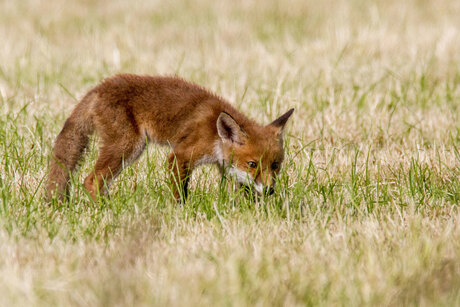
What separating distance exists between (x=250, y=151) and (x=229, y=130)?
24 cm

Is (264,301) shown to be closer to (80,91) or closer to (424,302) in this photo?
(424,302)

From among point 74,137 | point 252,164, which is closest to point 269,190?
point 252,164

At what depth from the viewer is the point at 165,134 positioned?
541cm

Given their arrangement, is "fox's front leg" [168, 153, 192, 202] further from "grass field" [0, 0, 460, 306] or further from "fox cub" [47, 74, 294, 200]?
"grass field" [0, 0, 460, 306]

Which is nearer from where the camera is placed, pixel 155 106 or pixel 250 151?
pixel 250 151

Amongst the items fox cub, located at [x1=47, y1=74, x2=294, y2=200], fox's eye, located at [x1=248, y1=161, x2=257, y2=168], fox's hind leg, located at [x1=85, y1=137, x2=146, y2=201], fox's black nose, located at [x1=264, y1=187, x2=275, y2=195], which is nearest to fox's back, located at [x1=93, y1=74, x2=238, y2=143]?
fox cub, located at [x1=47, y1=74, x2=294, y2=200]

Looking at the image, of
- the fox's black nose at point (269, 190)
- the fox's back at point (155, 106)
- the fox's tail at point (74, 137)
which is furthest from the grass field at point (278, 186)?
the fox's back at point (155, 106)

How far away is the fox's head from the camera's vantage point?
5055 mm

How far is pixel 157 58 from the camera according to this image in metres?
9.67

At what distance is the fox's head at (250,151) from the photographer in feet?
16.6

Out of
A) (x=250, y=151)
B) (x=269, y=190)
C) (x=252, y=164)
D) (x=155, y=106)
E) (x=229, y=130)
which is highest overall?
(x=155, y=106)

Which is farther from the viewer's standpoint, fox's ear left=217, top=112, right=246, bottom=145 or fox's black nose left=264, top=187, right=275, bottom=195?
fox's ear left=217, top=112, right=246, bottom=145

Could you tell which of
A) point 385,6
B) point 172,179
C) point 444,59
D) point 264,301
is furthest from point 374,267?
point 385,6

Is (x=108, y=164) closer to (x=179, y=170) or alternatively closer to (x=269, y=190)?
(x=179, y=170)
